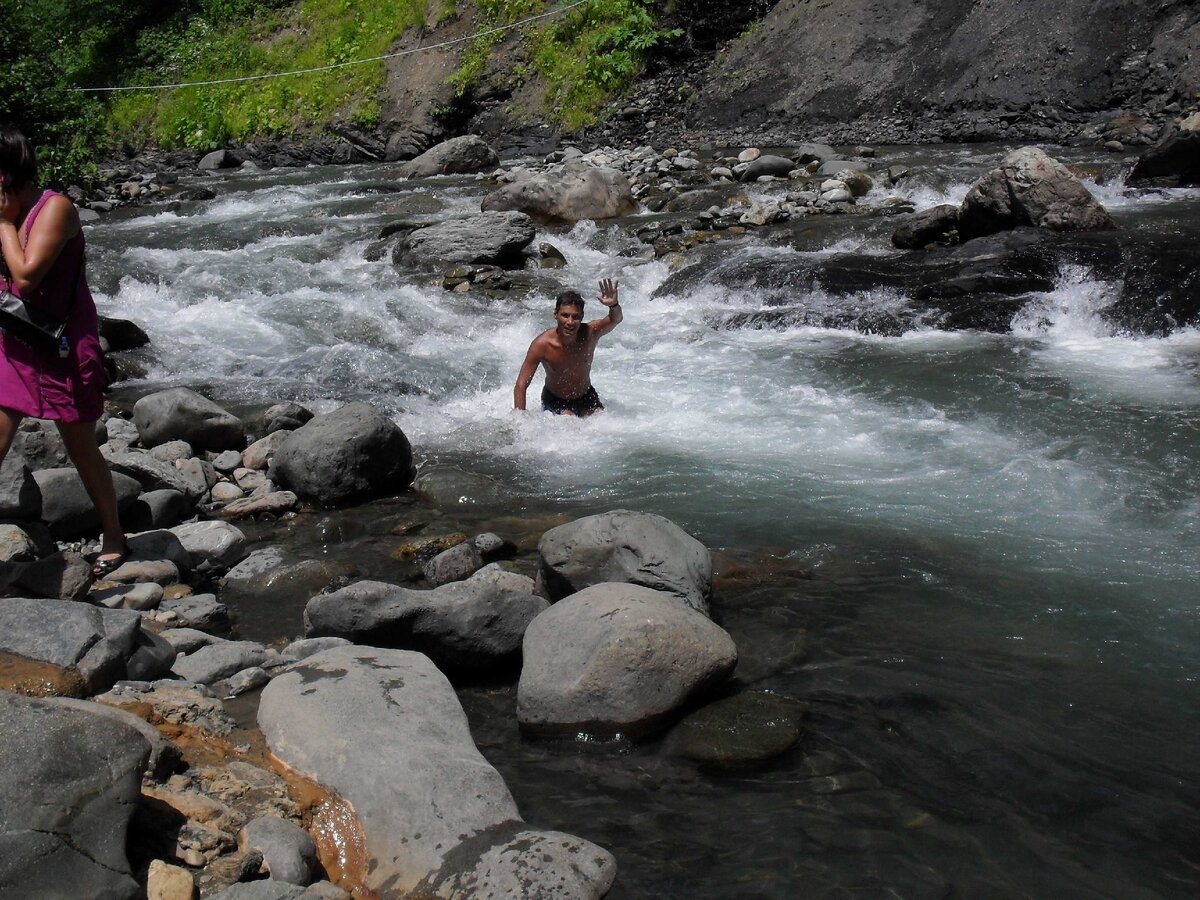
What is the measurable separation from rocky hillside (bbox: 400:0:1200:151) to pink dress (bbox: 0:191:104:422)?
1537cm

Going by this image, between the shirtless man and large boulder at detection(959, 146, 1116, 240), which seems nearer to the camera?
the shirtless man

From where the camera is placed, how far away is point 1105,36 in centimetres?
1725

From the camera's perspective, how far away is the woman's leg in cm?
458

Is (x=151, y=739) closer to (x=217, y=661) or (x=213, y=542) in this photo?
(x=217, y=661)

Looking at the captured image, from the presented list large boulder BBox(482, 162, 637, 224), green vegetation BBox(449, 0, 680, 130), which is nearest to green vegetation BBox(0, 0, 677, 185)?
green vegetation BBox(449, 0, 680, 130)

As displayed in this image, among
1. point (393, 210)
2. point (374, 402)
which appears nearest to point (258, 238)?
point (393, 210)

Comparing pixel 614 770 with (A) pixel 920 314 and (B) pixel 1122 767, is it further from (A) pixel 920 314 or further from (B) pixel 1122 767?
(A) pixel 920 314

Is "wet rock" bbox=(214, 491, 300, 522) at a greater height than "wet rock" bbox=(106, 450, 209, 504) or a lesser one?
lesser

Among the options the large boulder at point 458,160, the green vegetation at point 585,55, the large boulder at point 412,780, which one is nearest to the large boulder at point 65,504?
the large boulder at point 412,780

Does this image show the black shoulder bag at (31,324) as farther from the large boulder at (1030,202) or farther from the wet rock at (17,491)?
the large boulder at (1030,202)

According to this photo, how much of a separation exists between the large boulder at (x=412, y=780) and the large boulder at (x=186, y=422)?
3897mm

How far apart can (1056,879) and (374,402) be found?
261 inches

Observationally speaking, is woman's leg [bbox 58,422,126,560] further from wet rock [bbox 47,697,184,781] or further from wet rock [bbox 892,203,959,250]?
wet rock [bbox 892,203,959,250]

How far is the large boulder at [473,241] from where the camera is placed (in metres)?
12.6
